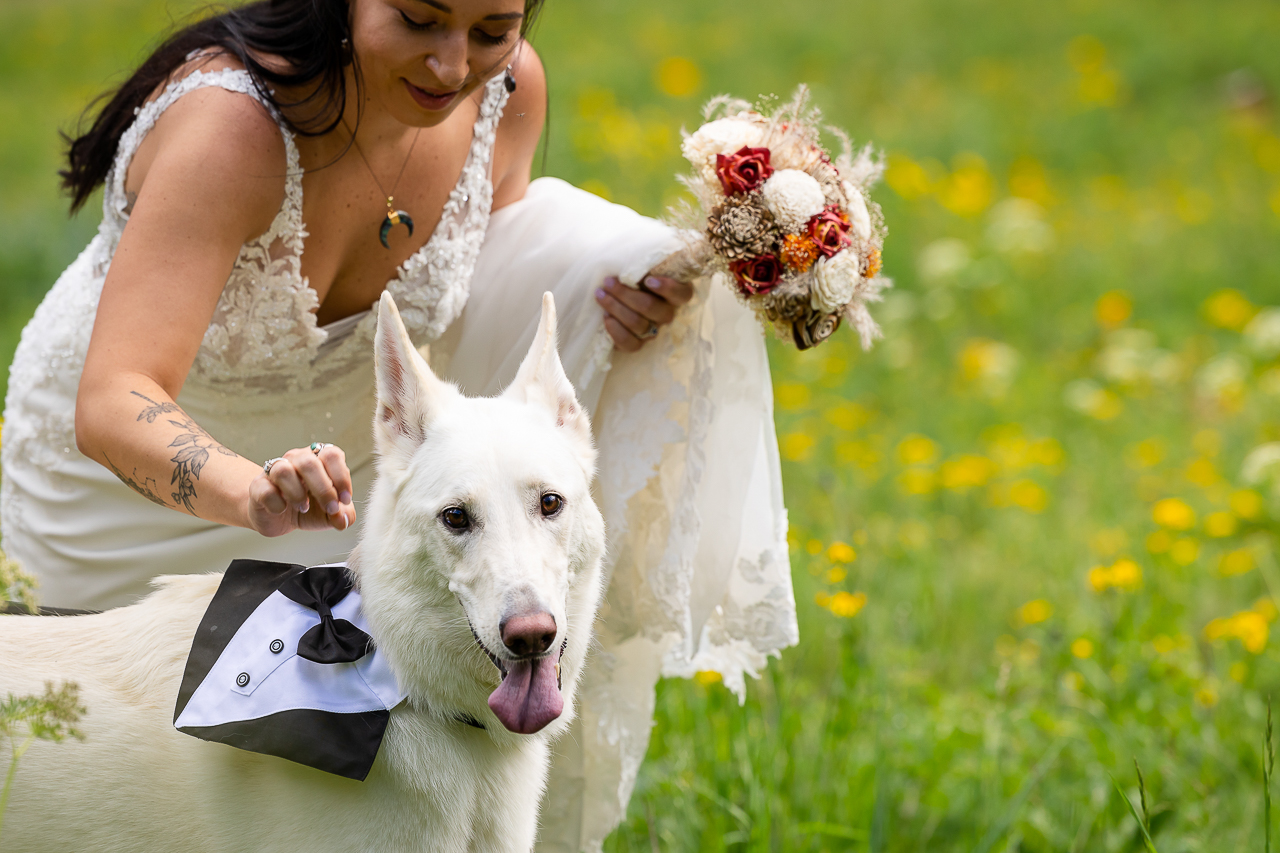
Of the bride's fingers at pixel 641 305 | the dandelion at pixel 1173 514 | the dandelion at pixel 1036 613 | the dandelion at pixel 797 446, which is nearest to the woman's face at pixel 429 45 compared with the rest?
the bride's fingers at pixel 641 305

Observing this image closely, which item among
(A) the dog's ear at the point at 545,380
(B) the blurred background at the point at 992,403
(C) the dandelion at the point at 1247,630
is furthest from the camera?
(C) the dandelion at the point at 1247,630

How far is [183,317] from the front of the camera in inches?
79.3

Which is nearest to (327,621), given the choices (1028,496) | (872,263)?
(872,263)

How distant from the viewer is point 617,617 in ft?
8.96

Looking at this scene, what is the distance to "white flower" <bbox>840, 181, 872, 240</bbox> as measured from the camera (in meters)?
2.24

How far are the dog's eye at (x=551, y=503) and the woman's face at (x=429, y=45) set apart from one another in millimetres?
934

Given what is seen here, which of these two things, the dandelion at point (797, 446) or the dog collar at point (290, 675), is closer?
the dog collar at point (290, 675)

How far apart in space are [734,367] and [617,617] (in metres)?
0.73

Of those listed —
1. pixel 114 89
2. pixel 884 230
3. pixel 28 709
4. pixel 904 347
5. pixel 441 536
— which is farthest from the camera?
pixel 904 347

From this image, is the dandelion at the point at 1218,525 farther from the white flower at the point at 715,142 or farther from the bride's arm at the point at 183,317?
the bride's arm at the point at 183,317

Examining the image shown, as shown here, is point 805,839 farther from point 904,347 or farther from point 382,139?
point 904,347

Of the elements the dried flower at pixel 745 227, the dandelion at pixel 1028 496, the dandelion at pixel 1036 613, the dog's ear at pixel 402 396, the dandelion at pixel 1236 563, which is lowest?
the dog's ear at pixel 402 396

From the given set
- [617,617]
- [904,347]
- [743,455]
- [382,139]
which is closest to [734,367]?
[743,455]

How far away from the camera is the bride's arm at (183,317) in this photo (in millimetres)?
1747
